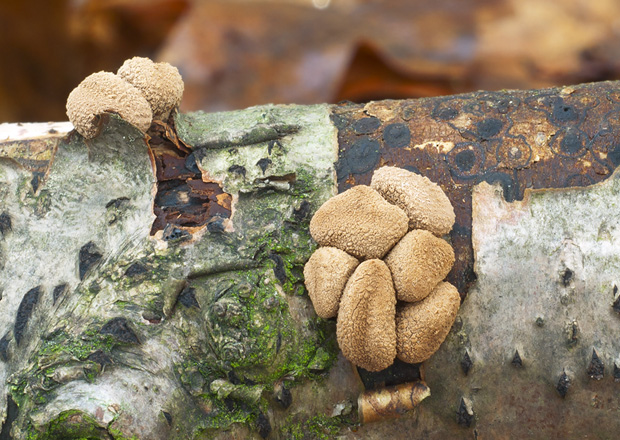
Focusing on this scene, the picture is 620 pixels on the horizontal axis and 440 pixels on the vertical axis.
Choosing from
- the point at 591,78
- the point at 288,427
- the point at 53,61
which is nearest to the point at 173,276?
the point at 288,427

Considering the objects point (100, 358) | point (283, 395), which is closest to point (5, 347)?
point (100, 358)

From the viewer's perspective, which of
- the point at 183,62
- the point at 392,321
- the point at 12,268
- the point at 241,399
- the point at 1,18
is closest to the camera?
the point at 392,321

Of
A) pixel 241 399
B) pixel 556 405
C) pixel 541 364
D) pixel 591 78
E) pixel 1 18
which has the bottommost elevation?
pixel 591 78

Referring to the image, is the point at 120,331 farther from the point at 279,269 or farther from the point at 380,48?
the point at 380,48

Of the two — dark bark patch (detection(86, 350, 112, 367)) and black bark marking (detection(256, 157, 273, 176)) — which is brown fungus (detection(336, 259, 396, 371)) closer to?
black bark marking (detection(256, 157, 273, 176))

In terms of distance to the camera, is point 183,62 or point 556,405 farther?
point 183,62

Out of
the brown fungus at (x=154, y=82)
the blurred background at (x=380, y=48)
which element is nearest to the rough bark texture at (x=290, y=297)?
the brown fungus at (x=154, y=82)

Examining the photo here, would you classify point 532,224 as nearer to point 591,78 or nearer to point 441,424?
point 441,424
